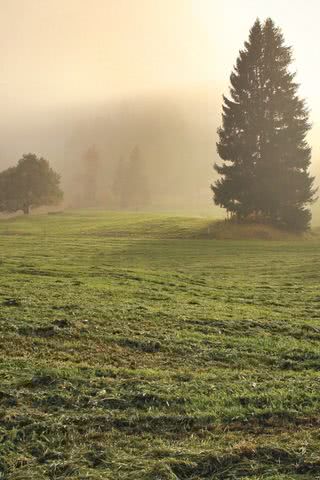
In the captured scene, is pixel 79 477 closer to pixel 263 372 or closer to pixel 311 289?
pixel 263 372

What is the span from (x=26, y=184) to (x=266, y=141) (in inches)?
1891

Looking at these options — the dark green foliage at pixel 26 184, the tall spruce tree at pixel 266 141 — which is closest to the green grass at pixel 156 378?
the tall spruce tree at pixel 266 141

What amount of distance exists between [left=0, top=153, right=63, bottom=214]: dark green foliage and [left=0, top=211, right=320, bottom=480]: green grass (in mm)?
66177

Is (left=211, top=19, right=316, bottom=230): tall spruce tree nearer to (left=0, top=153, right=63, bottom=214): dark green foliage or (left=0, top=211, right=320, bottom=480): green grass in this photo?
(left=0, top=211, right=320, bottom=480): green grass

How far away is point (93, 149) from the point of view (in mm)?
150625

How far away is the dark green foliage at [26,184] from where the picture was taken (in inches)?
3339

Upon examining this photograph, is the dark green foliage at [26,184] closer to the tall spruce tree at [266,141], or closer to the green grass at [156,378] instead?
the tall spruce tree at [266,141]

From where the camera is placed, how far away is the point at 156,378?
9.24 meters

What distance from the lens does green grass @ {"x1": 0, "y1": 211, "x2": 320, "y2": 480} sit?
6332mm

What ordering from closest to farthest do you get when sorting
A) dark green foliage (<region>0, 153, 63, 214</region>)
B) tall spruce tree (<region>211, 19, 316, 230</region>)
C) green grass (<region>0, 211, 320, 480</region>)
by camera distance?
green grass (<region>0, 211, 320, 480</region>)
tall spruce tree (<region>211, 19, 316, 230</region>)
dark green foliage (<region>0, 153, 63, 214</region>)

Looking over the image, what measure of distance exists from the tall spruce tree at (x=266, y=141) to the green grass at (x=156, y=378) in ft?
104

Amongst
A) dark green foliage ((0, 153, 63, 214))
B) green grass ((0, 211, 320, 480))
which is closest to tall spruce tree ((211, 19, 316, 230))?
green grass ((0, 211, 320, 480))

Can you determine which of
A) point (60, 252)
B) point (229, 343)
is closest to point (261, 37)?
point (60, 252)

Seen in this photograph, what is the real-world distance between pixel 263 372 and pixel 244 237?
3866 centimetres
